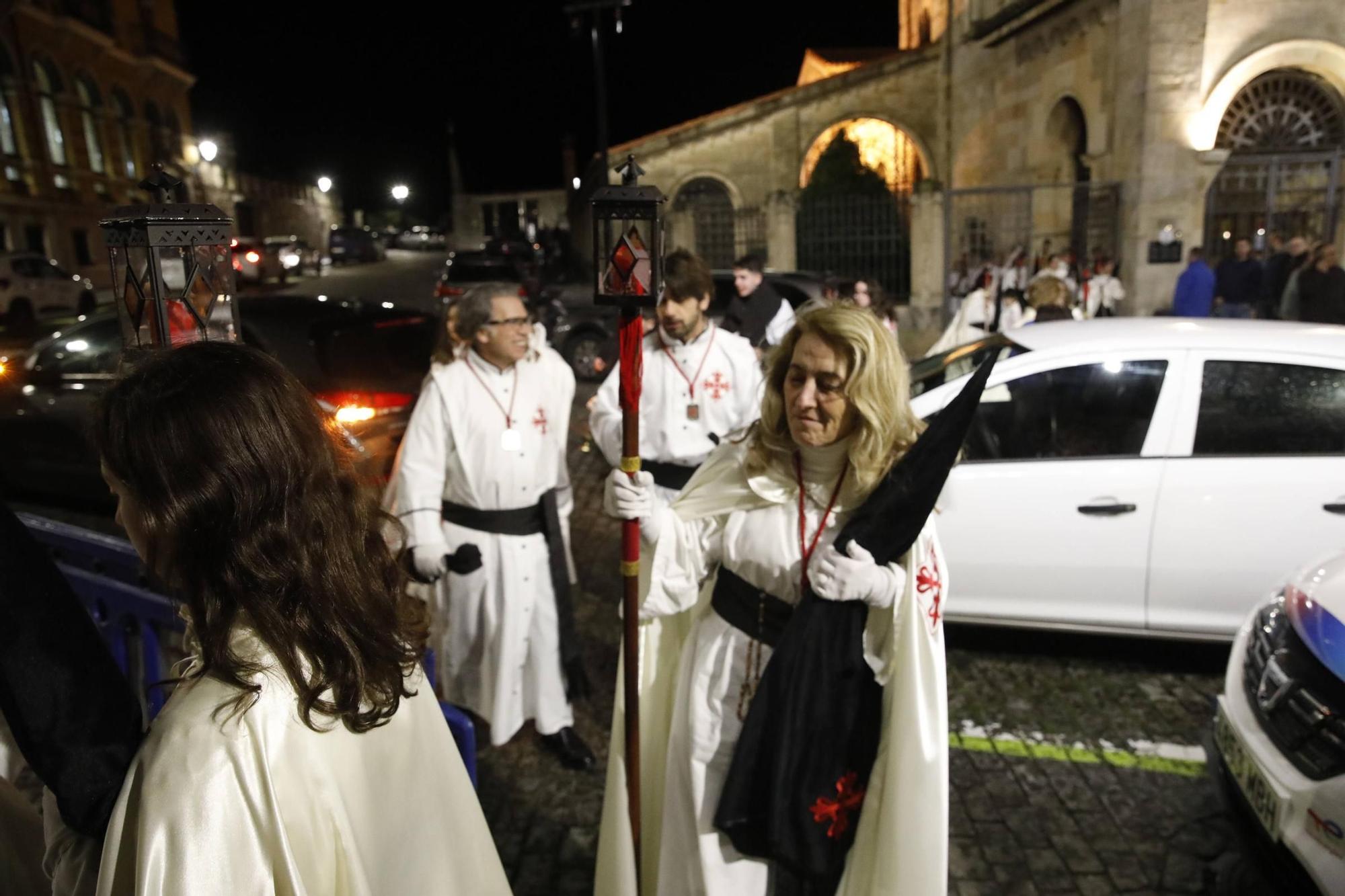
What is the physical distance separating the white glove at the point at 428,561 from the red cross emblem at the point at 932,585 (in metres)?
2.07

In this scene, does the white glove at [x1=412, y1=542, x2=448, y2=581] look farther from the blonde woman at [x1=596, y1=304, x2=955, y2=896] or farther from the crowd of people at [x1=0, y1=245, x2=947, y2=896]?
the blonde woman at [x1=596, y1=304, x2=955, y2=896]

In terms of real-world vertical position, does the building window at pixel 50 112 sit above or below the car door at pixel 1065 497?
above

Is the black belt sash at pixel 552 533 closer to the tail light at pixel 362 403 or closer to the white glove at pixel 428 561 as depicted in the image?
the white glove at pixel 428 561

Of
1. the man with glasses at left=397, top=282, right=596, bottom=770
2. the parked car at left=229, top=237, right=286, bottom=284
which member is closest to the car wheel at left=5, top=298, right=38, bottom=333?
the parked car at left=229, top=237, right=286, bottom=284


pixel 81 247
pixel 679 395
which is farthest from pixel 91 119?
pixel 679 395

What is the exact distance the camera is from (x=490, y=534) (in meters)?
4.09

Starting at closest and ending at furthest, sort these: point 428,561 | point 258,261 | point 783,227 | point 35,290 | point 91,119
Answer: point 428,561, point 35,290, point 783,227, point 258,261, point 91,119

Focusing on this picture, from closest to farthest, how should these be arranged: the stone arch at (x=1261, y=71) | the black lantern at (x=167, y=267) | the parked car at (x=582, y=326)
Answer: the black lantern at (x=167, y=267)
the parked car at (x=582, y=326)
the stone arch at (x=1261, y=71)

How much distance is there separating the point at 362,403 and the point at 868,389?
4.68 metres

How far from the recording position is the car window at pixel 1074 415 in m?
4.71

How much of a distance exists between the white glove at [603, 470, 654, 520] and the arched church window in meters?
16.0

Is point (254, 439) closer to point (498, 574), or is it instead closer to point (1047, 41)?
point (498, 574)

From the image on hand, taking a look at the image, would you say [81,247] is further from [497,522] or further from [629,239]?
[629,239]

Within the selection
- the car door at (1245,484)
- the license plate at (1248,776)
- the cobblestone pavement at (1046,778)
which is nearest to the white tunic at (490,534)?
the cobblestone pavement at (1046,778)
